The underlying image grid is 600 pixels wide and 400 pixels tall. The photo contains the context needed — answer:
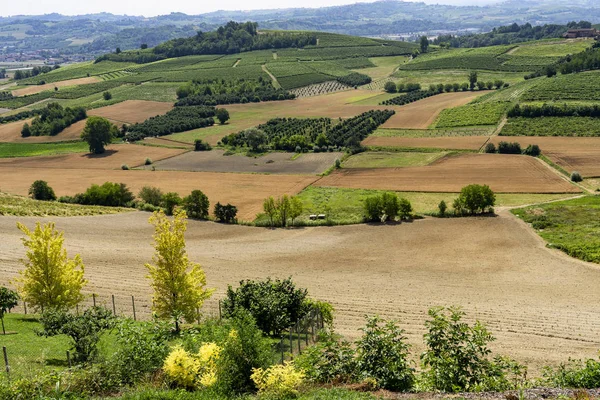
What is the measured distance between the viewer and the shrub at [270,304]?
3600 centimetres

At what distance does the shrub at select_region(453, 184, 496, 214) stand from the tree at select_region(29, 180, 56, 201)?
6605 cm

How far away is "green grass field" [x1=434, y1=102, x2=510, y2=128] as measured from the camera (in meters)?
143

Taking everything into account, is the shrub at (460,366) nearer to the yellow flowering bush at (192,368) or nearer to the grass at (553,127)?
the yellow flowering bush at (192,368)

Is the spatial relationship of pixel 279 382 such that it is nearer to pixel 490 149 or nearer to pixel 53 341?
pixel 53 341

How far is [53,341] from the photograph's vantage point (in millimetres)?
33125

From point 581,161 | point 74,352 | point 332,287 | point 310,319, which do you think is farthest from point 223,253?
point 581,161

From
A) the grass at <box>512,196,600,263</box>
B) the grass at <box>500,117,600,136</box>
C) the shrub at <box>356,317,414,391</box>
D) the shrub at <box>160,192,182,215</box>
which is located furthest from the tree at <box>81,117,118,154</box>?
the shrub at <box>356,317,414,391</box>

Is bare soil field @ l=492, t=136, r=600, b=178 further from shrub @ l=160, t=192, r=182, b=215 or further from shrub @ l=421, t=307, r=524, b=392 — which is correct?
shrub @ l=421, t=307, r=524, b=392

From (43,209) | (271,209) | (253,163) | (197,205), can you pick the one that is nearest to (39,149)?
(253,163)

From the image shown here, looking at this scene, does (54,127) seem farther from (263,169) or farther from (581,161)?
(581,161)

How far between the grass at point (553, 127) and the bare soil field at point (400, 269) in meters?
59.1

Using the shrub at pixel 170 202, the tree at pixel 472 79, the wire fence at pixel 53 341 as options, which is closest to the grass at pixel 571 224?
the wire fence at pixel 53 341

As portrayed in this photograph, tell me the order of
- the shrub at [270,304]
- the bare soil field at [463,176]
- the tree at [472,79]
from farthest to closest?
the tree at [472,79] < the bare soil field at [463,176] < the shrub at [270,304]

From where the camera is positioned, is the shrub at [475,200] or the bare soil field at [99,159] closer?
the shrub at [475,200]
